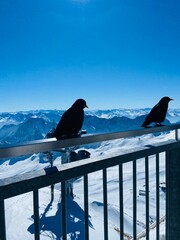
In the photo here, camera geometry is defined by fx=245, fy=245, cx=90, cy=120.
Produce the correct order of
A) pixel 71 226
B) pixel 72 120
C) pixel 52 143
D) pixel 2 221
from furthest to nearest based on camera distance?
pixel 71 226 < pixel 72 120 < pixel 52 143 < pixel 2 221

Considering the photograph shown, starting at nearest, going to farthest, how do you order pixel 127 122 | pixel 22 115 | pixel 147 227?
pixel 147 227, pixel 127 122, pixel 22 115

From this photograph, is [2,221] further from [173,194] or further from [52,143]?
[173,194]

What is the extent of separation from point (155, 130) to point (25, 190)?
82 centimetres

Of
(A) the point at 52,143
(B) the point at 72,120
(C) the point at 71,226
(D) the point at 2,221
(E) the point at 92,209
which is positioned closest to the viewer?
(D) the point at 2,221

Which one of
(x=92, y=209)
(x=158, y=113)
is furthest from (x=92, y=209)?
(x=158, y=113)

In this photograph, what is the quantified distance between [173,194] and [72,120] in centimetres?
79

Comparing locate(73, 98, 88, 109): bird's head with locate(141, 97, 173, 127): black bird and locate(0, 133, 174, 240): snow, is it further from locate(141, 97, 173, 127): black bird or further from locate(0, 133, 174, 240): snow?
locate(141, 97, 173, 127): black bird

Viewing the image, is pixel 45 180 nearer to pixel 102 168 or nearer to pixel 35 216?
pixel 35 216

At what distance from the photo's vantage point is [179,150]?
1526 mm

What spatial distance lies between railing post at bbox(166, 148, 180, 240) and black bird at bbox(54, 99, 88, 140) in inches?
23.4

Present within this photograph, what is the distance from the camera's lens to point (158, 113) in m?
2.31

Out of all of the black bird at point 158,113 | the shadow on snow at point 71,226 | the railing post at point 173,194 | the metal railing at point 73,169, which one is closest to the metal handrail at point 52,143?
the metal railing at point 73,169

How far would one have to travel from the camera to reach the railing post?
60.1 inches

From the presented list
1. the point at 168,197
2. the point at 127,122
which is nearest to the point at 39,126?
the point at 127,122
